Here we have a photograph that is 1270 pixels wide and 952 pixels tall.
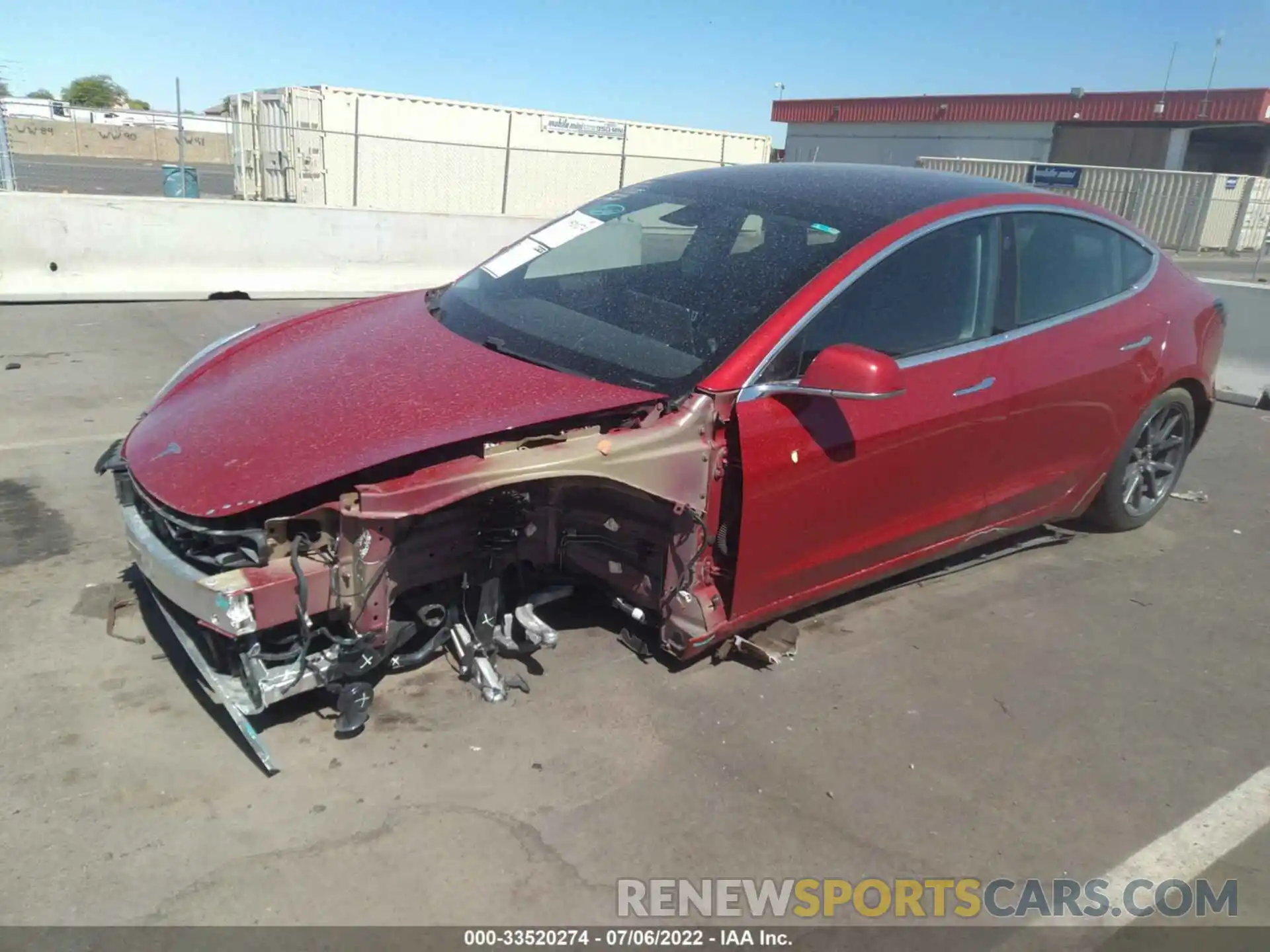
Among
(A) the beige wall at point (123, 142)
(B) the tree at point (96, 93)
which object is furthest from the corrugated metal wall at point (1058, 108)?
(B) the tree at point (96, 93)

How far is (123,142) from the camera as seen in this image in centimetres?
3775

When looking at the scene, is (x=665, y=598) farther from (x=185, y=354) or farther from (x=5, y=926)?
(x=185, y=354)

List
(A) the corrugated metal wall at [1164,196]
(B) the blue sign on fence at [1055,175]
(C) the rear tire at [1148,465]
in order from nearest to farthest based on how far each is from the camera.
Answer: (C) the rear tire at [1148,465]
(B) the blue sign on fence at [1055,175]
(A) the corrugated metal wall at [1164,196]

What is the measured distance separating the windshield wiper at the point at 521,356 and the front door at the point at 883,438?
0.60m

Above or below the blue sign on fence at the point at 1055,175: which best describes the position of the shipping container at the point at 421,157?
below

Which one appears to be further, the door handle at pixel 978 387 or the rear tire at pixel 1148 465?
the rear tire at pixel 1148 465

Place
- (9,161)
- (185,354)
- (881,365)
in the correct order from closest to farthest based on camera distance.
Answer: (881,365), (185,354), (9,161)

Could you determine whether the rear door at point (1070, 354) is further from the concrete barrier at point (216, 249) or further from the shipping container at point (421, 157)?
the shipping container at point (421, 157)

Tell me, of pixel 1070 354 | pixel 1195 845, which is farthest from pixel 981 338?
pixel 1195 845

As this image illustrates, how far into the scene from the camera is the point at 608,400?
313 cm

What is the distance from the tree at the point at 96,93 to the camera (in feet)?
258

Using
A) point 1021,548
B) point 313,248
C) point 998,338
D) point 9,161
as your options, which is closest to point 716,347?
point 998,338

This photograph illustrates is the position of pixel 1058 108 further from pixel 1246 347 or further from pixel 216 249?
pixel 216 249

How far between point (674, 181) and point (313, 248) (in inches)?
297
